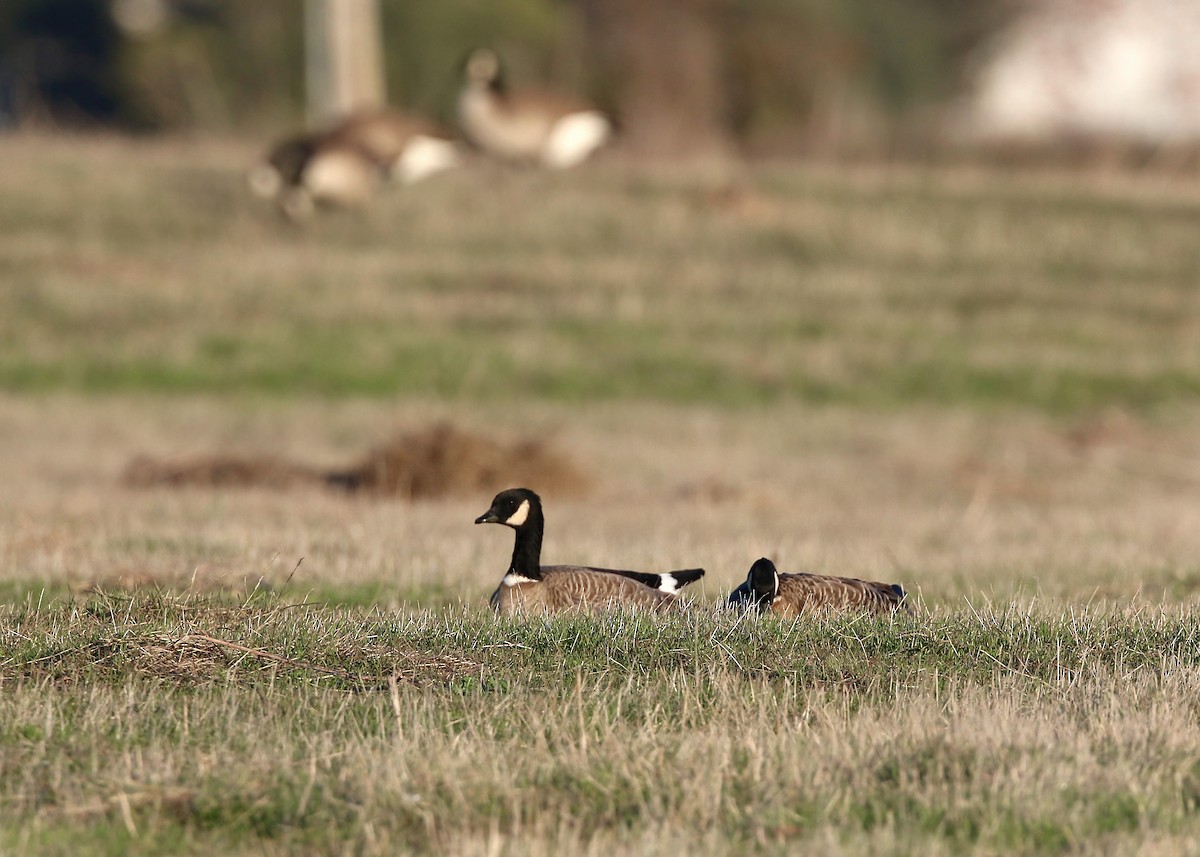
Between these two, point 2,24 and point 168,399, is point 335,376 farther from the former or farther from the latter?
point 2,24

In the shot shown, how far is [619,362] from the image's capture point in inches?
1011

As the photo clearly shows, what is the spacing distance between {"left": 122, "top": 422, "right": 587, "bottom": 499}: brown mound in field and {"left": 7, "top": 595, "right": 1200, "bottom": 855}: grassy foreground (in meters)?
8.96

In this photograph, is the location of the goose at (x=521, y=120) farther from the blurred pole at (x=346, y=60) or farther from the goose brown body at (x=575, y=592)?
the goose brown body at (x=575, y=592)

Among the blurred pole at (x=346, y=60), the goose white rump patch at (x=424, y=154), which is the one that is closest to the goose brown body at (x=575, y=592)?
the goose white rump patch at (x=424, y=154)

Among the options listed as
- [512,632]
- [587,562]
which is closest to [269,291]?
[587,562]

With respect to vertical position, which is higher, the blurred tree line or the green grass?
the blurred tree line

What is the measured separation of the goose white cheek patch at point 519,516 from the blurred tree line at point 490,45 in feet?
121

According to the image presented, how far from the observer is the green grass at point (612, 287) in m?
25.1

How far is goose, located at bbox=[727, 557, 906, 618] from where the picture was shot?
28.7 ft

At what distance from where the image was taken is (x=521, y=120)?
96.3 feet

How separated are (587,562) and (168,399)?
1316cm

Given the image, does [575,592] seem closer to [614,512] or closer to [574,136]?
[614,512]

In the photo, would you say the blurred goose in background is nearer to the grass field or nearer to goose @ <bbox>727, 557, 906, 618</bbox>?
the grass field

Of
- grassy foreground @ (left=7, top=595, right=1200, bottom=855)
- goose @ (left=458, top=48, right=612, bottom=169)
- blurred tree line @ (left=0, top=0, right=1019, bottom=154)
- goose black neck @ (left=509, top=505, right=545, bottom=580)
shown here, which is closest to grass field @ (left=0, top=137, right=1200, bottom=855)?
grassy foreground @ (left=7, top=595, right=1200, bottom=855)
